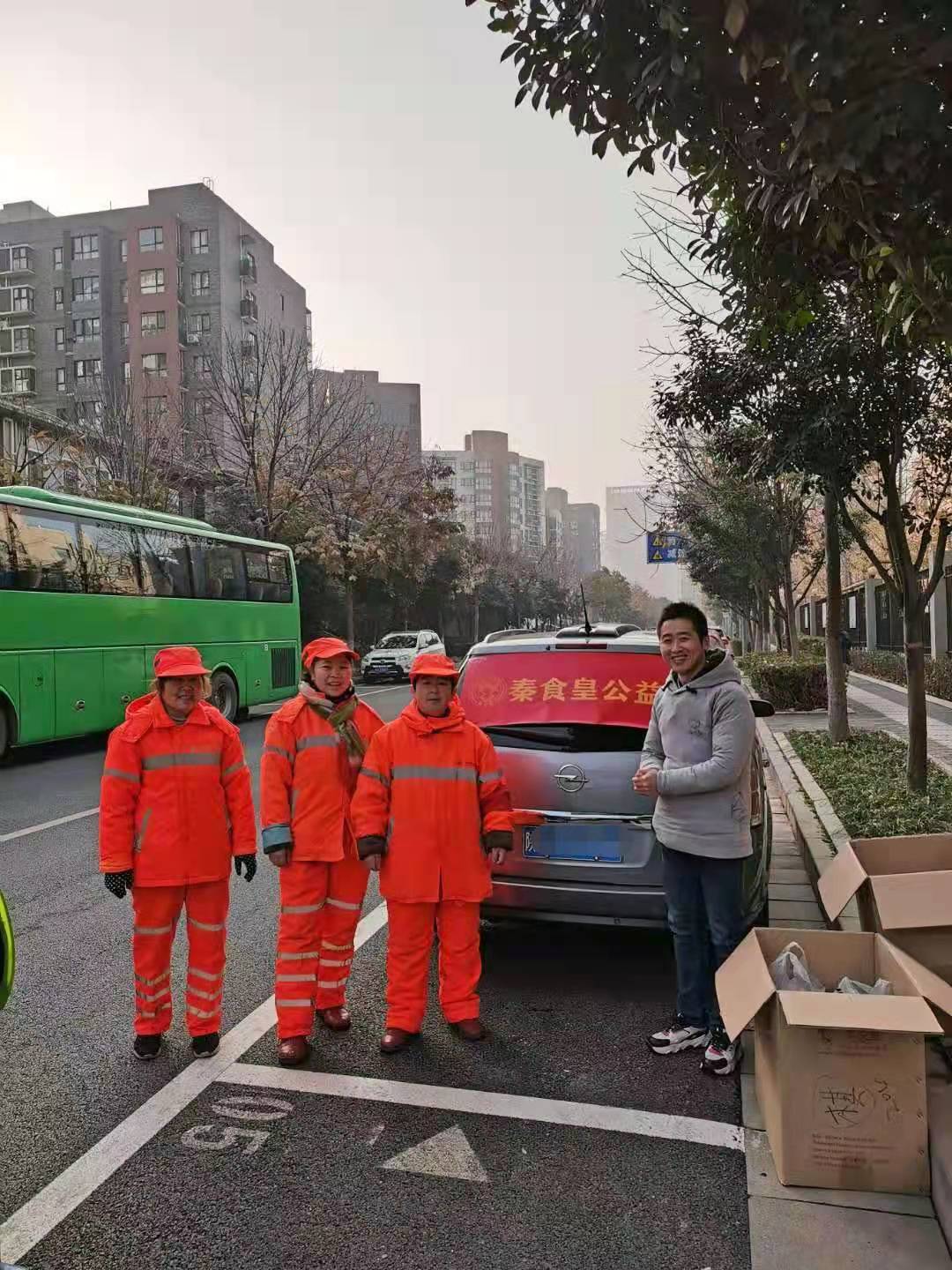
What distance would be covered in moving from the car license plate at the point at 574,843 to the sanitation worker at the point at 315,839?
0.81 metres

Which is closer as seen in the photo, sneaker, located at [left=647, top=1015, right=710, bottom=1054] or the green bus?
sneaker, located at [left=647, top=1015, right=710, bottom=1054]

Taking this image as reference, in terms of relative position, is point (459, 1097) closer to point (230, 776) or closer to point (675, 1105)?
point (675, 1105)

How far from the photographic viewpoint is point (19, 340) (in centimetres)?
6059

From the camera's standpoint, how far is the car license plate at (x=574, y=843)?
4449 mm

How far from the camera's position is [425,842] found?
398cm

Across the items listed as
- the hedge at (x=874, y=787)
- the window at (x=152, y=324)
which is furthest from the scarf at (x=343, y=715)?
the window at (x=152, y=324)

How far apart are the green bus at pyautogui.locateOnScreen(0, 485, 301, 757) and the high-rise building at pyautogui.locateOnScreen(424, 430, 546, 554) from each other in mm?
115537

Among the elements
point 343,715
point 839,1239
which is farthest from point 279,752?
point 839,1239

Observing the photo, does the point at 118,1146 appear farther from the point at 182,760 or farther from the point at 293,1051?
the point at 182,760

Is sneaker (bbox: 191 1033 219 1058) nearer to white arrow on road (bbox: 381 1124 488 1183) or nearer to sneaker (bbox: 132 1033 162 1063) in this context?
sneaker (bbox: 132 1033 162 1063)

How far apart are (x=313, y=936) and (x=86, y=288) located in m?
64.7

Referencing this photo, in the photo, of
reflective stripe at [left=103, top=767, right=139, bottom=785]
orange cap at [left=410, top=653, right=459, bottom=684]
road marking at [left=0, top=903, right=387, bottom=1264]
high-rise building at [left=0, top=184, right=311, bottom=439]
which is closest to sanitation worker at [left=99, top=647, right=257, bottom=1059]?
reflective stripe at [left=103, top=767, right=139, bottom=785]

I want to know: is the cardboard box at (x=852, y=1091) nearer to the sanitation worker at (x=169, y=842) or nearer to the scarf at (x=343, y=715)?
the scarf at (x=343, y=715)

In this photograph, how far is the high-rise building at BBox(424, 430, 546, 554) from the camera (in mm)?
141875
